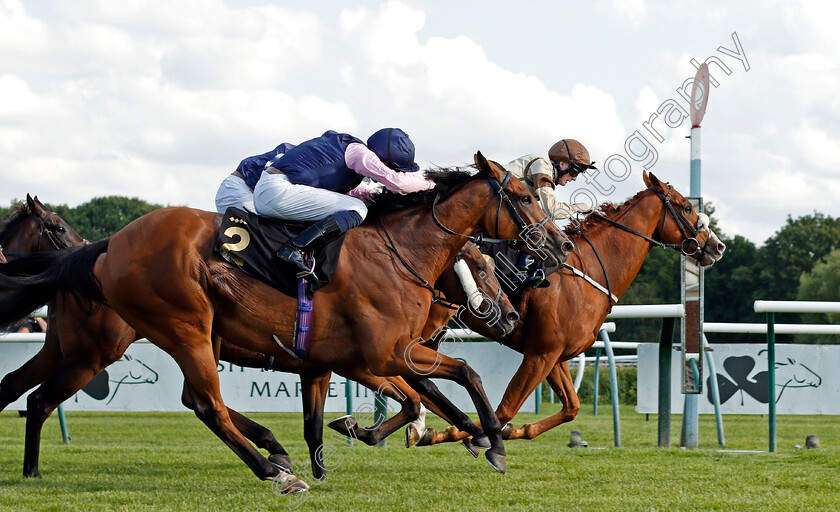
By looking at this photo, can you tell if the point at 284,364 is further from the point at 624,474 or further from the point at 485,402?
the point at 624,474

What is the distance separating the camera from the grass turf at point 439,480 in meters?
4.89

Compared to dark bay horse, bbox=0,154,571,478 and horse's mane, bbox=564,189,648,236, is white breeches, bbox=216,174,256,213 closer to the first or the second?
dark bay horse, bbox=0,154,571,478

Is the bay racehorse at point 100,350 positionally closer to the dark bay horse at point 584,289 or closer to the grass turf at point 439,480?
the grass turf at point 439,480

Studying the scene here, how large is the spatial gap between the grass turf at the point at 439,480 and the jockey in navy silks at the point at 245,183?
1.72m

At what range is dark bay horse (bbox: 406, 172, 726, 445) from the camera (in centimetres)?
657

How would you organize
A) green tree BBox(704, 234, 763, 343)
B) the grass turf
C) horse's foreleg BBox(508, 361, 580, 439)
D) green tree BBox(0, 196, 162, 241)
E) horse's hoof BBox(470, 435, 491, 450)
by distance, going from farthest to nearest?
green tree BBox(0, 196, 162, 241) → green tree BBox(704, 234, 763, 343) → horse's foreleg BBox(508, 361, 580, 439) → horse's hoof BBox(470, 435, 491, 450) → the grass turf

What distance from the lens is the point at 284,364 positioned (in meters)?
6.63

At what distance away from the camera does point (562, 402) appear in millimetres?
7270

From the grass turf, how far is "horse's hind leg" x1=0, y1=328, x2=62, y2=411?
1.82ft

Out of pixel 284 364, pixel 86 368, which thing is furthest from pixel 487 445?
pixel 86 368

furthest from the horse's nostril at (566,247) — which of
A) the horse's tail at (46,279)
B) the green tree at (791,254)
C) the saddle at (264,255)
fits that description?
the green tree at (791,254)

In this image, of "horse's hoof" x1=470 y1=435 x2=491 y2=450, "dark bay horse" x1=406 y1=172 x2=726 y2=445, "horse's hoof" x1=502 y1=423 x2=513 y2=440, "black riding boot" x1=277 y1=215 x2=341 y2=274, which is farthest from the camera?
"horse's hoof" x1=502 y1=423 x2=513 y2=440

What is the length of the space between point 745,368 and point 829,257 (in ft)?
131

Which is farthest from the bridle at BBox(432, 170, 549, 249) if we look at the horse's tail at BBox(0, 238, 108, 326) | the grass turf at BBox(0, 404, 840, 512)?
the horse's tail at BBox(0, 238, 108, 326)
